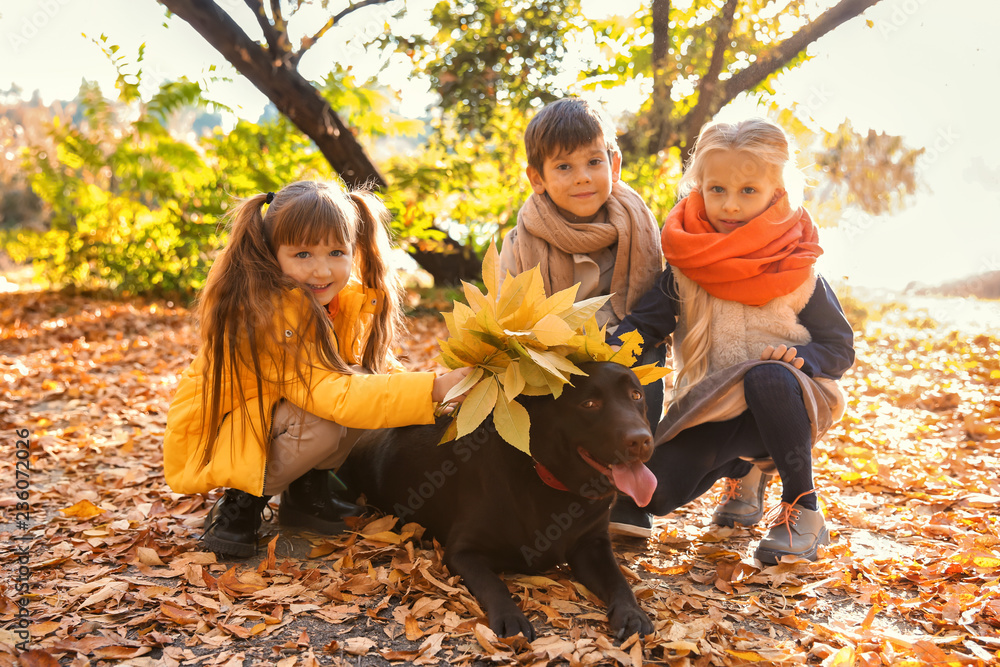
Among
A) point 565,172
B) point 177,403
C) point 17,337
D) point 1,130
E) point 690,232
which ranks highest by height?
point 1,130

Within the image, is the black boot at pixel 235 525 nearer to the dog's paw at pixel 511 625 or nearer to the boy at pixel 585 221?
the dog's paw at pixel 511 625

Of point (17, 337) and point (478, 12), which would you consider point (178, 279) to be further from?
point (478, 12)

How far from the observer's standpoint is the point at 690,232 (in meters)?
3.07

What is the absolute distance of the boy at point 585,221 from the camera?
10.5ft

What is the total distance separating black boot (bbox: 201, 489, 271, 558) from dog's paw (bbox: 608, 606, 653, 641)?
1.48m

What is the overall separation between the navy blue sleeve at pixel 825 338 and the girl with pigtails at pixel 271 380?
160 centimetres

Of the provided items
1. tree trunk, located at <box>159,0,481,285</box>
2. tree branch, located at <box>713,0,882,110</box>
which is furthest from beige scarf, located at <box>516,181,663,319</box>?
tree branch, located at <box>713,0,882,110</box>

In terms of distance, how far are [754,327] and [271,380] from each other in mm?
2080

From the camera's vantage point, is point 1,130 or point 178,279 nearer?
point 178,279

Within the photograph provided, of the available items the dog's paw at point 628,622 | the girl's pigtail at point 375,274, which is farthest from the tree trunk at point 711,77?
the dog's paw at point 628,622

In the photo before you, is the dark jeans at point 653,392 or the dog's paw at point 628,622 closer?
the dog's paw at point 628,622

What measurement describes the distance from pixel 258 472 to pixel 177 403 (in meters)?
0.48

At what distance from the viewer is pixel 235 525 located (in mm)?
2816

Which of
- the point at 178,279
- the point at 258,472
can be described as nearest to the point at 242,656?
the point at 258,472
